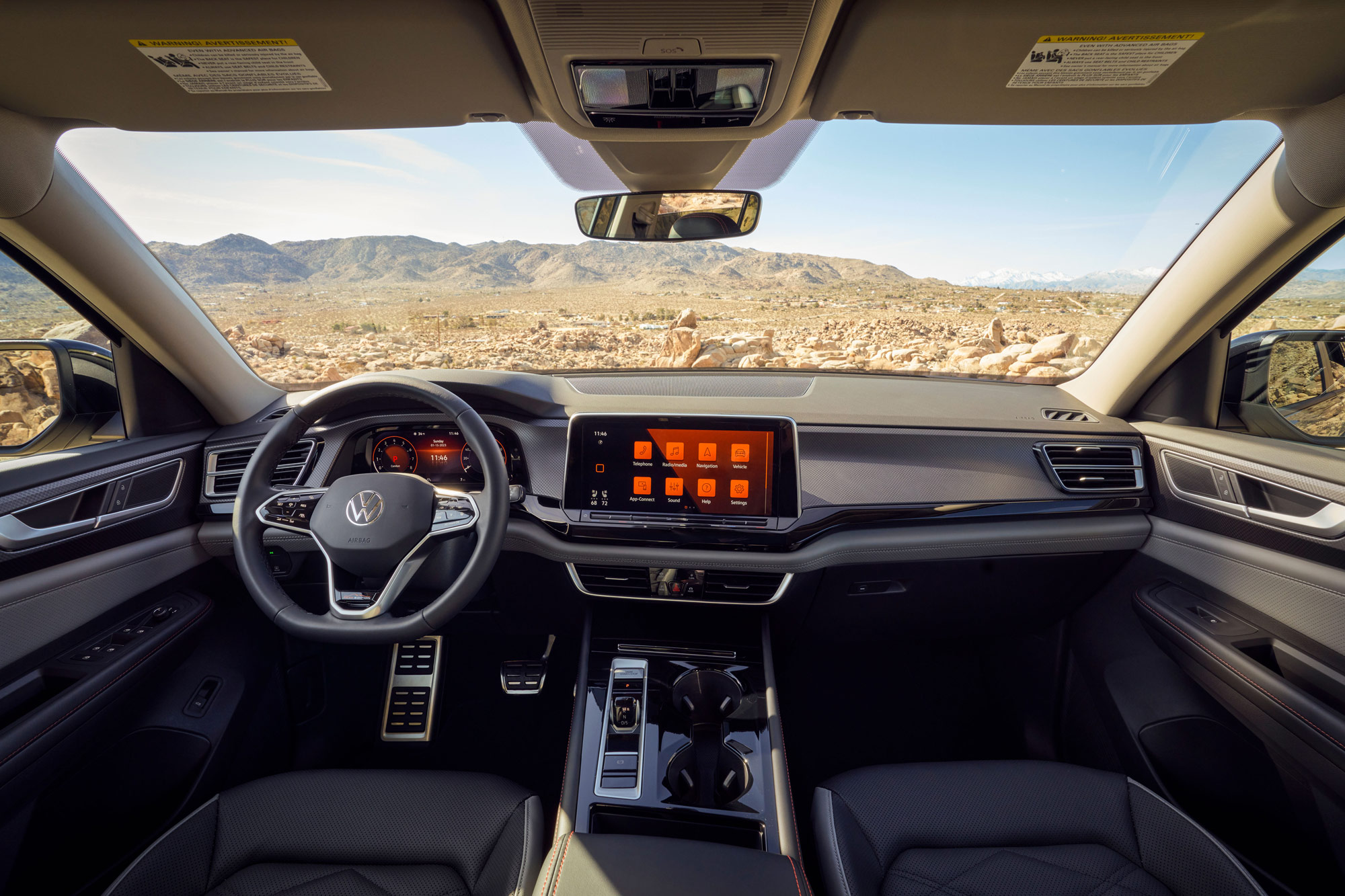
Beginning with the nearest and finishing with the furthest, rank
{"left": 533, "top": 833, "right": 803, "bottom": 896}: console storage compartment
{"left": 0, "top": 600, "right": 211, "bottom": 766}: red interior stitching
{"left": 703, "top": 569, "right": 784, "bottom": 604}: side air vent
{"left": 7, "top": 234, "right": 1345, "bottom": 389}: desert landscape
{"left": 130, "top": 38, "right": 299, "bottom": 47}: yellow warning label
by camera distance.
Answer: {"left": 533, "top": 833, "right": 803, "bottom": 896}: console storage compartment → {"left": 130, "top": 38, "right": 299, "bottom": 47}: yellow warning label → {"left": 0, "top": 600, "right": 211, "bottom": 766}: red interior stitching → {"left": 703, "top": 569, "right": 784, "bottom": 604}: side air vent → {"left": 7, "top": 234, "right": 1345, "bottom": 389}: desert landscape

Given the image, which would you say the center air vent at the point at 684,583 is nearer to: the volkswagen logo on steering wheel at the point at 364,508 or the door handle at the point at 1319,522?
the volkswagen logo on steering wheel at the point at 364,508

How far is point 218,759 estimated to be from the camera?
222cm

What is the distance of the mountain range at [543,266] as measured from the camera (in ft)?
8.58

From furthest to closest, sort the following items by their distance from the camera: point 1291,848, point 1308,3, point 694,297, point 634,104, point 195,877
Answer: point 694,297, point 1291,848, point 634,104, point 195,877, point 1308,3

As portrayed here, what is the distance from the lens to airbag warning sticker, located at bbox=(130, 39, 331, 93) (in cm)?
152

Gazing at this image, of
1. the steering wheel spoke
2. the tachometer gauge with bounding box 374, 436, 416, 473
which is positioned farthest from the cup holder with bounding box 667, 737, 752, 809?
the tachometer gauge with bounding box 374, 436, 416, 473

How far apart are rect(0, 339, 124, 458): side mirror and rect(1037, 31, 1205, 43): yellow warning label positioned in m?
3.04

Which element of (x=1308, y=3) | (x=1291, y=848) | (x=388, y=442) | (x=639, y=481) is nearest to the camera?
(x=1308, y=3)

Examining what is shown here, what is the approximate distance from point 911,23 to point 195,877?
2666mm

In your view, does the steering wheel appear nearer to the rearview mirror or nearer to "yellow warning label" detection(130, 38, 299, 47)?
"yellow warning label" detection(130, 38, 299, 47)

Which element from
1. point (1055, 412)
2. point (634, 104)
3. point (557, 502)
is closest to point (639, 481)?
point (557, 502)

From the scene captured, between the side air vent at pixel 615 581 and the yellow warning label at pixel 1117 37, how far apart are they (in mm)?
1887

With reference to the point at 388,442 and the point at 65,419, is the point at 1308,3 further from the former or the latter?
the point at 65,419

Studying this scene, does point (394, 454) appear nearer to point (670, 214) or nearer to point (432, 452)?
point (432, 452)
